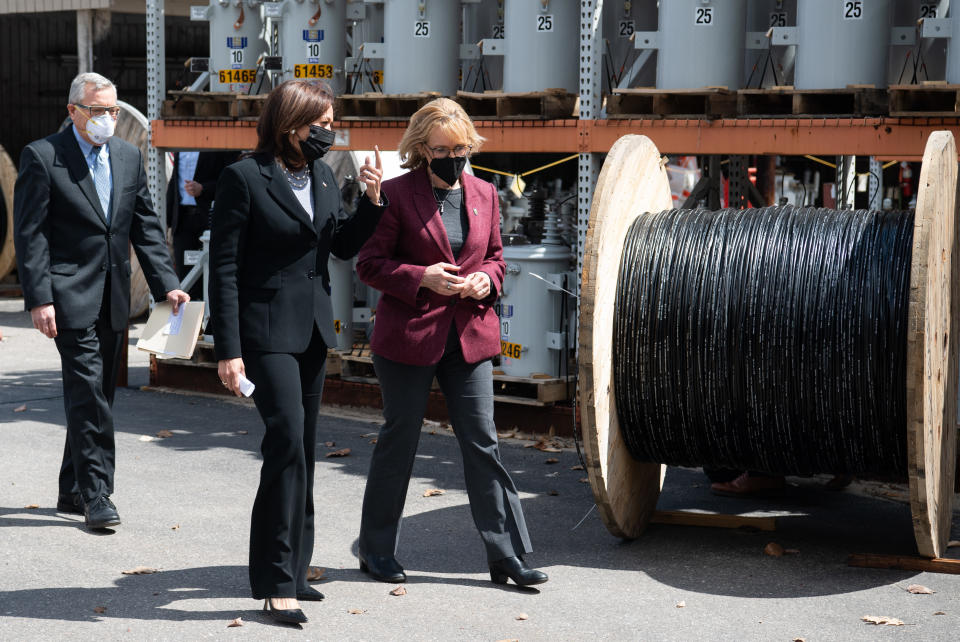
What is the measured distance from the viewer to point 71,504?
625 cm

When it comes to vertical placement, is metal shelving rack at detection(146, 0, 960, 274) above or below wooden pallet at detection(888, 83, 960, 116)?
below

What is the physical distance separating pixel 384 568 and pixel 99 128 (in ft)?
8.19

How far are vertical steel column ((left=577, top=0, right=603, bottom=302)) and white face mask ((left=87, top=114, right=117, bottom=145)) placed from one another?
113 inches

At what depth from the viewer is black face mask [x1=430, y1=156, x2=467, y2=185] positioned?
16.7ft

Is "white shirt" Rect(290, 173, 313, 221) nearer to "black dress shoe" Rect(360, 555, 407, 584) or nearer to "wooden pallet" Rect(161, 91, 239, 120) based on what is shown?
"black dress shoe" Rect(360, 555, 407, 584)

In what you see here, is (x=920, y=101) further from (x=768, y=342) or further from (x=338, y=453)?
(x=338, y=453)

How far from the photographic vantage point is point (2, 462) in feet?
24.0

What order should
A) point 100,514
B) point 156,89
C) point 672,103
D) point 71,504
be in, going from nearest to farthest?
point 100,514
point 71,504
point 672,103
point 156,89

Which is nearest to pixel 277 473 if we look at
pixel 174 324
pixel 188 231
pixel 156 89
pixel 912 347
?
pixel 174 324

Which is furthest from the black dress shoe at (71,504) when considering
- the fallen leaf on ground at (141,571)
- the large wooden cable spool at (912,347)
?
the large wooden cable spool at (912,347)

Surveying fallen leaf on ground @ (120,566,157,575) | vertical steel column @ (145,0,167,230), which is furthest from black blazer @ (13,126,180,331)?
vertical steel column @ (145,0,167,230)

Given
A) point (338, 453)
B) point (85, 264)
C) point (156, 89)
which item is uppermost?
point (156, 89)

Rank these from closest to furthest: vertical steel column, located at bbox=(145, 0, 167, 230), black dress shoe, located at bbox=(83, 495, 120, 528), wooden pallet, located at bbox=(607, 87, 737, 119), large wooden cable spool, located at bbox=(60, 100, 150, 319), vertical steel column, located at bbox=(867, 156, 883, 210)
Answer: black dress shoe, located at bbox=(83, 495, 120, 528)
wooden pallet, located at bbox=(607, 87, 737, 119)
vertical steel column, located at bbox=(867, 156, 883, 210)
vertical steel column, located at bbox=(145, 0, 167, 230)
large wooden cable spool, located at bbox=(60, 100, 150, 319)

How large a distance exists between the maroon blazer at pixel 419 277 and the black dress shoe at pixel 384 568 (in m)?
0.83
